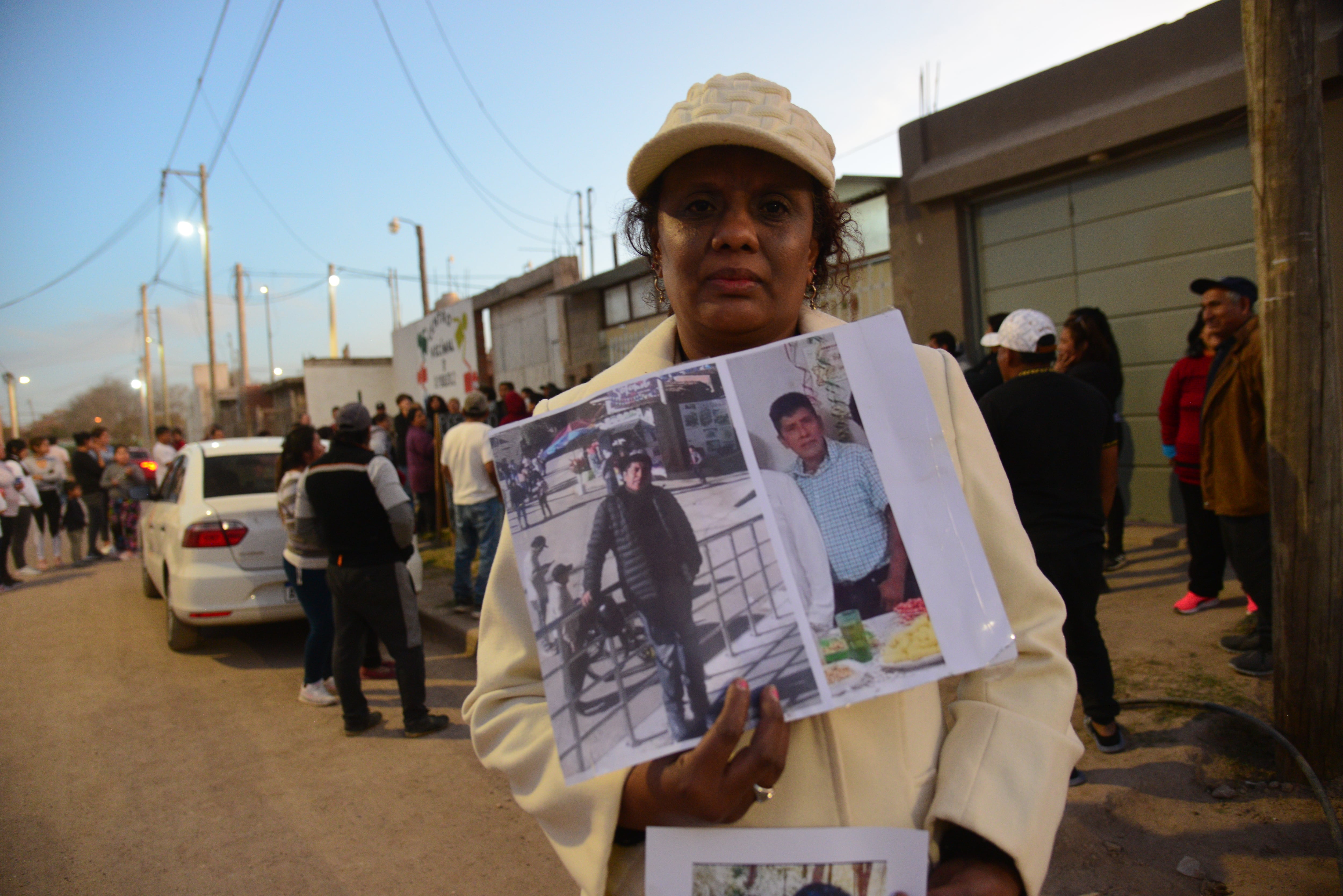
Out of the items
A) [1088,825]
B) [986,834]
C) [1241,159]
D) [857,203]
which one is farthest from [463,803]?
[857,203]

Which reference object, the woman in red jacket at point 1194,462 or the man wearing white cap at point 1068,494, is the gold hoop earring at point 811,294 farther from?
the woman in red jacket at point 1194,462

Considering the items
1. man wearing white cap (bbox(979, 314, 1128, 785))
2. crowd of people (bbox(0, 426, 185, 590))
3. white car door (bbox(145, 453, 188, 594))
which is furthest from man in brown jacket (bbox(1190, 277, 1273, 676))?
crowd of people (bbox(0, 426, 185, 590))

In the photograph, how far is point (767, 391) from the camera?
36.6 inches

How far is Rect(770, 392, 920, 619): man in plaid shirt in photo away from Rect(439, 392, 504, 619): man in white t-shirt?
231 inches

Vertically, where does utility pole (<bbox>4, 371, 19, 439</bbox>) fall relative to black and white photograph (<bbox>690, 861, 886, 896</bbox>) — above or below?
above

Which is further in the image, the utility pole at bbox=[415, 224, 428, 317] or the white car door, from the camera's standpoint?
the utility pole at bbox=[415, 224, 428, 317]

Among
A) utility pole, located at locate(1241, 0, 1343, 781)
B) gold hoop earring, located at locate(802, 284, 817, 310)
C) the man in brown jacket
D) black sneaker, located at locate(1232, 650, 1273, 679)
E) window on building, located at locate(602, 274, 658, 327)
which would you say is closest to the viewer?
gold hoop earring, located at locate(802, 284, 817, 310)

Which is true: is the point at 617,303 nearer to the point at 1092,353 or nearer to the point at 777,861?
the point at 1092,353

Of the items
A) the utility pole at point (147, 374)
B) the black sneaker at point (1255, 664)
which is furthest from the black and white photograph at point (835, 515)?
the utility pole at point (147, 374)

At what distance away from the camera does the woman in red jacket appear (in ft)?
16.4

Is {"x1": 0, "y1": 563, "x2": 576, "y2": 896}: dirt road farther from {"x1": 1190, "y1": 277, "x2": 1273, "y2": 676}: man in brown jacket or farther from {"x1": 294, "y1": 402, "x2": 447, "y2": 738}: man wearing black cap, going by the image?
{"x1": 1190, "y1": 277, "x2": 1273, "y2": 676}: man in brown jacket

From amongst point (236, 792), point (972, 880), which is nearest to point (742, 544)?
point (972, 880)

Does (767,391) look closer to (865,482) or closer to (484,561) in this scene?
(865,482)

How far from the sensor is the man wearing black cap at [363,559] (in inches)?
183
